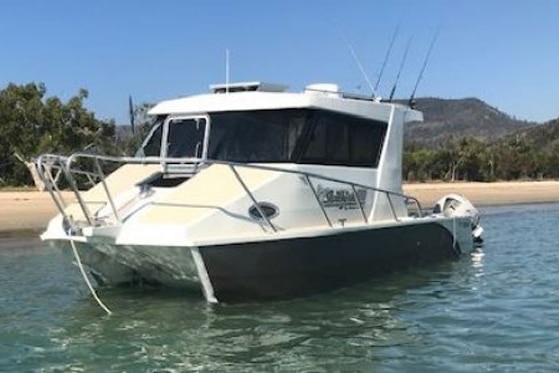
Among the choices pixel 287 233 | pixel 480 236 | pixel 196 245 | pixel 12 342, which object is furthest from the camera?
pixel 480 236

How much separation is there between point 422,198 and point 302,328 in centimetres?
3416

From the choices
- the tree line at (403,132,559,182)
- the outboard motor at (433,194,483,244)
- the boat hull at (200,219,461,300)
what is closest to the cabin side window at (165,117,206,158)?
the boat hull at (200,219,461,300)

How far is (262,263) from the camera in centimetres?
1109

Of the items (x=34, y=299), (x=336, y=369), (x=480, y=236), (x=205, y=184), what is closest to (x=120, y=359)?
(x=336, y=369)

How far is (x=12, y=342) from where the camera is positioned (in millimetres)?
9758

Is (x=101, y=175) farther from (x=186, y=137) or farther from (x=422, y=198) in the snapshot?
(x=422, y=198)

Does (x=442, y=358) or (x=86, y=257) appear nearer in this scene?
(x=442, y=358)

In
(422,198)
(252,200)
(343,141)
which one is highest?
(343,141)

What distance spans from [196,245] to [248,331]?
1.22m

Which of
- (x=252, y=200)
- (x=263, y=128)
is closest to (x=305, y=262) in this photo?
(x=252, y=200)

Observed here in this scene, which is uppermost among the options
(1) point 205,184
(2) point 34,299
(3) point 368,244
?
(1) point 205,184

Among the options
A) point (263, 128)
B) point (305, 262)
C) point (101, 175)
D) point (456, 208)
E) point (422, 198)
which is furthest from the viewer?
point (422, 198)

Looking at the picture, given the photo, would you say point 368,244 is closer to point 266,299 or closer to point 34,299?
point 266,299

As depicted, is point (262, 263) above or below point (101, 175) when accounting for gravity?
below
